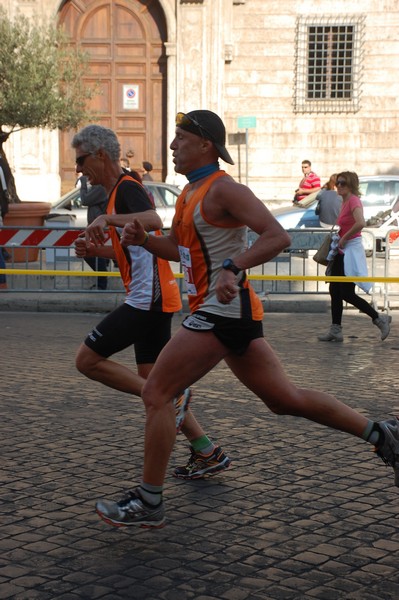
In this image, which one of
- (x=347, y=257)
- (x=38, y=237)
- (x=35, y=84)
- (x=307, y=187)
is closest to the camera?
(x=347, y=257)

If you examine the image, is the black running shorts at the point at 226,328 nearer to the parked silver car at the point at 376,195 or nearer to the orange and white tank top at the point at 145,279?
the orange and white tank top at the point at 145,279

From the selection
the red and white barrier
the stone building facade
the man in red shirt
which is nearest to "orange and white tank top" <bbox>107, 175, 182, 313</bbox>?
the red and white barrier

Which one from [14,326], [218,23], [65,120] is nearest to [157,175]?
[218,23]

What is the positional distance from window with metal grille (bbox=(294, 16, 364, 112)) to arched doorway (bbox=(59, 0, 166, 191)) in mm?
3662

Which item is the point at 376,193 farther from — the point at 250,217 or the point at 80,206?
the point at 250,217

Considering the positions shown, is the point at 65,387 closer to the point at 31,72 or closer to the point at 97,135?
the point at 97,135

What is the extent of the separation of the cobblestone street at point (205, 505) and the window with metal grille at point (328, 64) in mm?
22149

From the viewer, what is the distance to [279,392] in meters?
4.83

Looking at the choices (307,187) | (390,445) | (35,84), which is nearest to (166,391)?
(390,445)

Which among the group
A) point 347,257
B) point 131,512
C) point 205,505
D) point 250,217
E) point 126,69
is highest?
point 126,69

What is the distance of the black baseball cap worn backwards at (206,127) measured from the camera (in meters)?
4.89

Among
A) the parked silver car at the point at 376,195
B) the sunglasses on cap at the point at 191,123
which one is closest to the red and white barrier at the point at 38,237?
the parked silver car at the point at 376,195

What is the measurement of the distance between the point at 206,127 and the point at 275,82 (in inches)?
1011

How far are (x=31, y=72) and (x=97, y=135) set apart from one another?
16.6m
